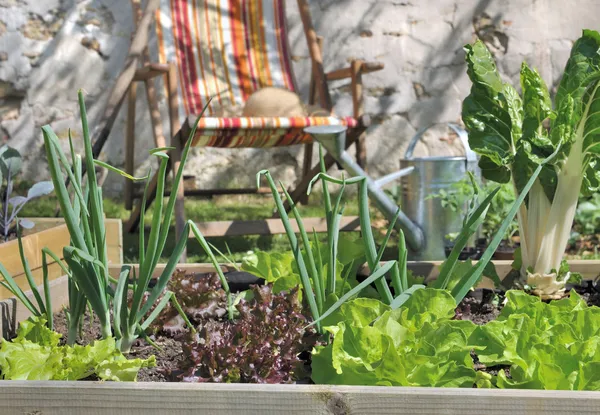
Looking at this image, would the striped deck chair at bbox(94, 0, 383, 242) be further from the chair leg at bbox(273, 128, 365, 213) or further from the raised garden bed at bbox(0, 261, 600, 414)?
the raised garden bed at bbox(0, 261, 600, 414)

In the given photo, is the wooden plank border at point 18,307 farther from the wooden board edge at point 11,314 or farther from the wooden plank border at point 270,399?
the wooden plank border at point 270,399

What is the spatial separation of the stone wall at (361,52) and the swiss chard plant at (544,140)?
3102 millimetres

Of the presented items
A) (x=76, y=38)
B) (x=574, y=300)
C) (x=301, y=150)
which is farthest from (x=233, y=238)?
(x=574, y=300)

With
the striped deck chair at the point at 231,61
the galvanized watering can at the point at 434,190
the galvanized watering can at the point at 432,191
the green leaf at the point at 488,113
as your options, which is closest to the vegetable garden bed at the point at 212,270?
the green leaf at the point at 488,113

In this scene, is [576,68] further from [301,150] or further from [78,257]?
[301,150]

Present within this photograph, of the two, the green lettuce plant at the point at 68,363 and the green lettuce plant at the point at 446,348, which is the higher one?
the green lettuce plant at the point at 446,348

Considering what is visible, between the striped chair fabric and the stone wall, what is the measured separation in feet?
1.75

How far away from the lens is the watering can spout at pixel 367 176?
1715 millimetres

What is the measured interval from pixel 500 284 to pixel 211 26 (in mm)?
2791

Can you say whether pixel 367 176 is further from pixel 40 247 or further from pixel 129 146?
pixel 129 146

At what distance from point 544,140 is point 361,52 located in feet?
10.8

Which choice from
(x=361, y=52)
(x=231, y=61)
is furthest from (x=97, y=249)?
(x=361, y=52)

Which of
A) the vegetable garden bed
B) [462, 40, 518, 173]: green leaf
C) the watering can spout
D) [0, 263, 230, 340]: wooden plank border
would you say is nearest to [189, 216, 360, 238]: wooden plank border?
the watering can spout

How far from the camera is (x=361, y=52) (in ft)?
15.2
